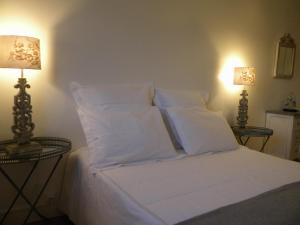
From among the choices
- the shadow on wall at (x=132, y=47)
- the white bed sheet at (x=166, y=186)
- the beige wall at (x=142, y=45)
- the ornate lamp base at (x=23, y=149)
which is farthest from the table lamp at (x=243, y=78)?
the ornate lamp base at (x=23, y=149)

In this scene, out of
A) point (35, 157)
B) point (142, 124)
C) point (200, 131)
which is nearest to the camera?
point (35, 157)

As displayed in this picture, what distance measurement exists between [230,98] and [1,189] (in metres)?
2.56

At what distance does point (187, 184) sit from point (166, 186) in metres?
0.13

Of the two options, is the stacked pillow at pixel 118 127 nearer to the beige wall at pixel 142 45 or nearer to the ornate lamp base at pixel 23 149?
the beige wall at pixel 142 45

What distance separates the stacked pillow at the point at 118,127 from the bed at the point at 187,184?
1 cm

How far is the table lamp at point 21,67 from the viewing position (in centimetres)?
167

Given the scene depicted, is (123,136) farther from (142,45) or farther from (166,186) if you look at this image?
(142,45)

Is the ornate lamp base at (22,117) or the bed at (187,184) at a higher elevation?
the ornate lamp base at (22,117)

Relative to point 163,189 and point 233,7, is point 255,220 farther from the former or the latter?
point 233,7

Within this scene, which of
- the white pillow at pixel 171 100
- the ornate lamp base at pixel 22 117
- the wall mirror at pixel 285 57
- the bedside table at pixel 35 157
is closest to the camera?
the bedside table at pixel 35 157

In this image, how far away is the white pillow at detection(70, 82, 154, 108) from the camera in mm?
2062

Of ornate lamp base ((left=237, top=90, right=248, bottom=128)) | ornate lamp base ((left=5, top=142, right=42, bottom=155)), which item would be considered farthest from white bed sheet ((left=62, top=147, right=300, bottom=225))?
ornate lamp base ((left=237, top=90, right=248, bottom=128))

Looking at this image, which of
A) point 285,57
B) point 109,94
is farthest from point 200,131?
point 285,57

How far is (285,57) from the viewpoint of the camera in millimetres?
3730
